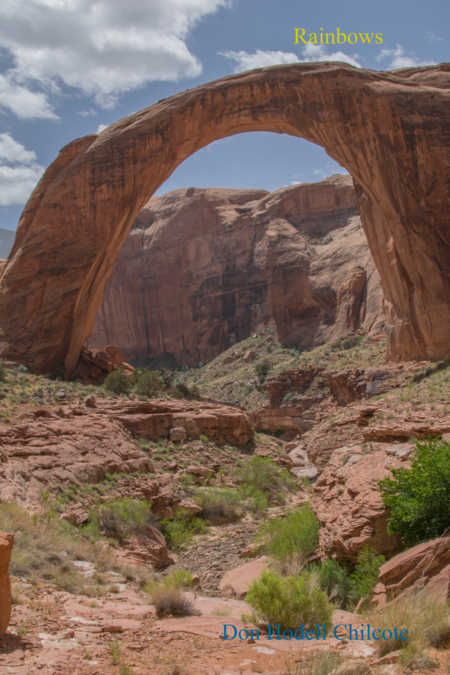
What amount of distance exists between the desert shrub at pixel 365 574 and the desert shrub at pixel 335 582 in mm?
120

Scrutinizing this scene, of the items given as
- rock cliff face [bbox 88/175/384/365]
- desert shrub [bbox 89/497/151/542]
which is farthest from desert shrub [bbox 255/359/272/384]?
desert shrub [bbox 89/497/151/542]

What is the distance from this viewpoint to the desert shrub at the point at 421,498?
6.16m

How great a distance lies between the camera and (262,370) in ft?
113

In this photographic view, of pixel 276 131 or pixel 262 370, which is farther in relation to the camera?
pixel 262 370

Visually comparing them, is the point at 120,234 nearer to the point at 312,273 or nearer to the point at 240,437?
the point at 240,437

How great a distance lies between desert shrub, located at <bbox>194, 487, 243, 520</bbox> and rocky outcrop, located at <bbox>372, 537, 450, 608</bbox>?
872 centimetres

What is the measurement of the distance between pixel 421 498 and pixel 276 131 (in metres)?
23.2

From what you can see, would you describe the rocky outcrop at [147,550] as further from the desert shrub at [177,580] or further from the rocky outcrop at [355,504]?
the rocky outcrop at [355,504]

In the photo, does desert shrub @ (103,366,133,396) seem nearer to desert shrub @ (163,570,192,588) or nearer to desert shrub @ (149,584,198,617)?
desert shrub @ (163,570,192,588)

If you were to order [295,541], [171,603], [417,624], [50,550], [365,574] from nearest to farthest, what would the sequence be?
1. [417,624]
2. [171,603]
3. [365,574]
4. [50,550]
5. [295,541]

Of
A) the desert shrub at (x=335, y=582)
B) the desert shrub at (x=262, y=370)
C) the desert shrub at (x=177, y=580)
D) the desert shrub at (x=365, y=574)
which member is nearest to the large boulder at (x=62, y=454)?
the desert shrub at (x=177, y=580)

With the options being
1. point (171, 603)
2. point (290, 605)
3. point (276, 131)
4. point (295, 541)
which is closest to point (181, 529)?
point (295, 541)

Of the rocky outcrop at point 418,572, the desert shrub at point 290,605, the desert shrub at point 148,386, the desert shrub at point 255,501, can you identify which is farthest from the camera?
the desert shrub at point 148,386

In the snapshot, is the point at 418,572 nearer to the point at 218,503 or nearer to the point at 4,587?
the point at 4,587
